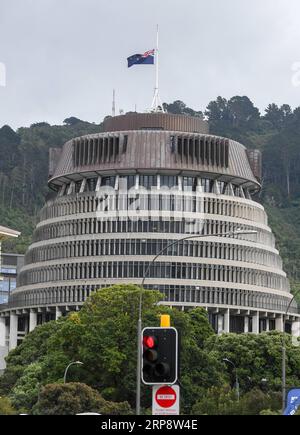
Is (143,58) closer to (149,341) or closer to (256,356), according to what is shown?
(256,356)

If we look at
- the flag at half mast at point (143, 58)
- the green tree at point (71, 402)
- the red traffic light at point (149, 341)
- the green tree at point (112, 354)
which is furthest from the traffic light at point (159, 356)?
the flag at half mast at point (143, 58)

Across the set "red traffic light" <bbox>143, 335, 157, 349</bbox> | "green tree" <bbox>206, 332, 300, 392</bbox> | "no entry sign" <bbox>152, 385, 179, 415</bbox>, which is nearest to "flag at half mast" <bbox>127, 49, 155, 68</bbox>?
"green tree" <bbox>206, 332, 300, 392</bbox>

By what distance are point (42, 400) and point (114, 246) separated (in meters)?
103

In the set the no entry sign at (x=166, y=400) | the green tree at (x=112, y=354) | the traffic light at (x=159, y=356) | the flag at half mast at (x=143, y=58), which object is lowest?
the no entry sign at (x=166, y=400)

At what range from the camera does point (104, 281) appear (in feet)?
650

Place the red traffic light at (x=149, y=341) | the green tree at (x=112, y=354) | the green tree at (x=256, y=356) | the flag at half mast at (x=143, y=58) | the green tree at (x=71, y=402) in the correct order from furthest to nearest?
the flag at half mast at (x=143, y=58) < the green tree at (x=256, y=356) < the green tree at (x=112, y=354) < the green tree at (x=71, y=402) < the red traffic light at (x=149, y=341)

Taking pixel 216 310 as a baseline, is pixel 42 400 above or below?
below

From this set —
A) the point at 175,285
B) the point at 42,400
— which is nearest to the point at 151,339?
the point at 42,400

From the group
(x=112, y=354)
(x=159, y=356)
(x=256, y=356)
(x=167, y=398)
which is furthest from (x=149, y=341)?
(x=256, y=356)

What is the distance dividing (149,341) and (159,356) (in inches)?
20.5

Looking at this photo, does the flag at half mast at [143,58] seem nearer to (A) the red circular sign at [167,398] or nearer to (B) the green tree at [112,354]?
(B) the green tree at [112,354]

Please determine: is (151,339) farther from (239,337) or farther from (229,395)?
(239,337)

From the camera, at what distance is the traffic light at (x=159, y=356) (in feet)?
136

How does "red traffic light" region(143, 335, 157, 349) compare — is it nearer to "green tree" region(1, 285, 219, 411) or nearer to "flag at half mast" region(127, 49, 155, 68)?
"green tree" region(1, 285, 219, 411)
